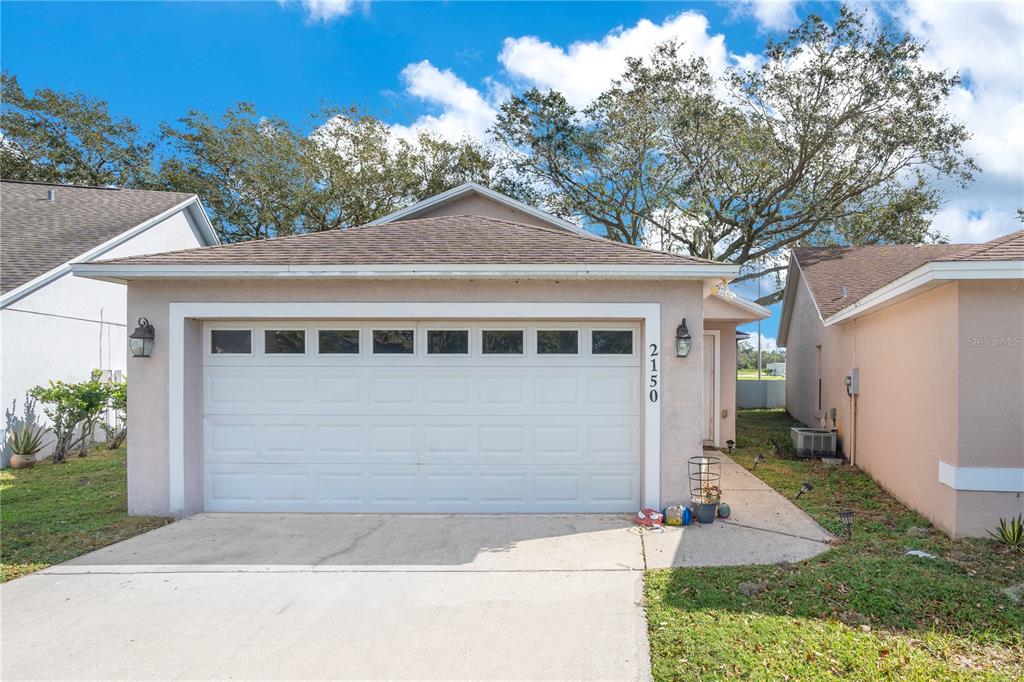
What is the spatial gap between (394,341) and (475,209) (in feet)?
22.9

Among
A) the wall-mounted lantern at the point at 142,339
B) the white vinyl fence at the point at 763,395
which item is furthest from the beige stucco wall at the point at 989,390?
the white vinyl fence at the point at 763,395

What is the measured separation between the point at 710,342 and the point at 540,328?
20.3 ft

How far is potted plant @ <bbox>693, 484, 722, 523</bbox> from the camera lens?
605 cm

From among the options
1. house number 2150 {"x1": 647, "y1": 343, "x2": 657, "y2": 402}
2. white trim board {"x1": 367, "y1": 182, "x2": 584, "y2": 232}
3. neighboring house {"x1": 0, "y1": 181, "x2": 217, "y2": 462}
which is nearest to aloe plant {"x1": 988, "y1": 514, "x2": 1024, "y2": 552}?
house number 2150 {"x1": 647, "y1": 343, "x2": 657, "y2": 402}

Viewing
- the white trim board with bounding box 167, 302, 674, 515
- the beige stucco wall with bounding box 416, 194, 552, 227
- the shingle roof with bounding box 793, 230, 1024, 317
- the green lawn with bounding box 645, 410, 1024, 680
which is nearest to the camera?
the green lawn with bounding box 645, 410, 1024, 680

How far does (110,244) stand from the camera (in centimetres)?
1201

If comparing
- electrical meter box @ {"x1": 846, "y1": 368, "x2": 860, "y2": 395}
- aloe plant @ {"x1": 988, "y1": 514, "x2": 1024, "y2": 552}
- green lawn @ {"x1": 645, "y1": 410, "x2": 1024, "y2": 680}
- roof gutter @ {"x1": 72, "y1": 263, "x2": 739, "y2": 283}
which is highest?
roof gutter @ {"x1": 72, "y1": 263, "x2": 739, "y2": 283}

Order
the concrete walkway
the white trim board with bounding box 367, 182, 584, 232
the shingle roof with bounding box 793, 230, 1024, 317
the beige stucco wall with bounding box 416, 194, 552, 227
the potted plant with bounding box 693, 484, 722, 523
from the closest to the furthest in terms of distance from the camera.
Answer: the concrete walkway → the potted plant with bounding box 693, 484, 722, 523 → the white trim board with bounding box 367, 182, 584, 232 → the shingle roof with bounding box 793, 230, 1024, 317 → the beige stucco wall with bounding box 416, 194, 552, 227

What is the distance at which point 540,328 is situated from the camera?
6668 millimetres

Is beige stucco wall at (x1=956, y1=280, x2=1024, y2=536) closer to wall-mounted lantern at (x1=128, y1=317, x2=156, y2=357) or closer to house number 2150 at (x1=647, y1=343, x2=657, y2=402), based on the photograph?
house number 2150 at (x1=647, y1=343, x2=657, y2=402)

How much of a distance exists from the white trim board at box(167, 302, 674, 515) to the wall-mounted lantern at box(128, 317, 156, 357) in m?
0.20

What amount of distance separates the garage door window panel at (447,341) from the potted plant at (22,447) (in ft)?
27.7

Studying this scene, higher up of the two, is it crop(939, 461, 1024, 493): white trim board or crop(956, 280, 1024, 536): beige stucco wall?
crop(956, 280, 1024, 536): beige stucco wall

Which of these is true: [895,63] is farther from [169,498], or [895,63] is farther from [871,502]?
[169,498]
